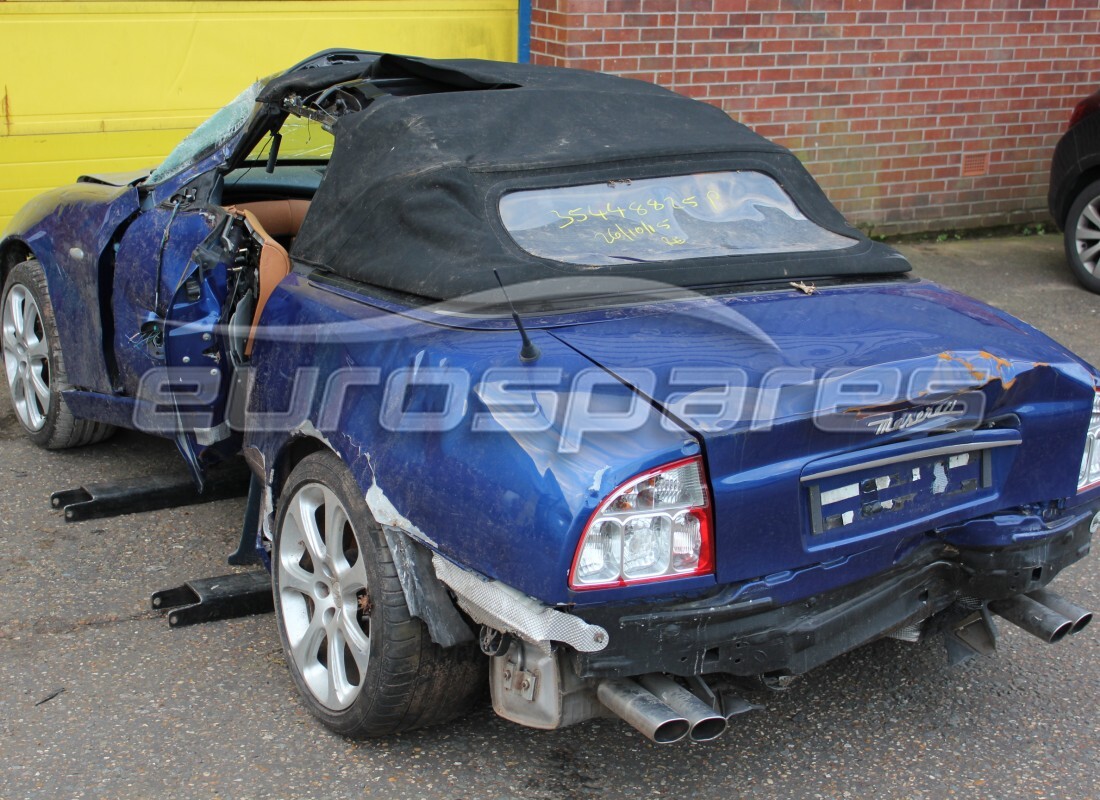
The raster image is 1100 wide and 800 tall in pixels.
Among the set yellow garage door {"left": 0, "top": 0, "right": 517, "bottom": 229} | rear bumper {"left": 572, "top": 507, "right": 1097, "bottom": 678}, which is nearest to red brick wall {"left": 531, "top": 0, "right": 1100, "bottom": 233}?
yellow garage door {"left": 0, "top": 0, "right": 517, "bottom": 229}

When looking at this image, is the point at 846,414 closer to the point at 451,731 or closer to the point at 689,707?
the point at 689,707

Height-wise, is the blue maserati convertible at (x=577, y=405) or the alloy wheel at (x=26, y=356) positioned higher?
the blue maserati convertible at (x=577, y=405)

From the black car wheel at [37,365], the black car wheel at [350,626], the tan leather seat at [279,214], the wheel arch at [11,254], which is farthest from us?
the wheel arch at [11,254]

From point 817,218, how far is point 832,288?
1.78 ft

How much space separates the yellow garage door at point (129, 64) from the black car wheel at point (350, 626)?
445 cm

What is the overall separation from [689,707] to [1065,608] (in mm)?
1243

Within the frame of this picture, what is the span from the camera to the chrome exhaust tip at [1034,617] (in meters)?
3.28

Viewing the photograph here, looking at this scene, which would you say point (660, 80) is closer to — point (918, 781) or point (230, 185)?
point (230, 185)

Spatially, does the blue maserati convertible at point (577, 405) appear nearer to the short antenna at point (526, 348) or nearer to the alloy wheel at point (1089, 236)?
the short antenna at point (526, 348)

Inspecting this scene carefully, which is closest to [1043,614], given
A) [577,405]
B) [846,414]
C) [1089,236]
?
[846,414]

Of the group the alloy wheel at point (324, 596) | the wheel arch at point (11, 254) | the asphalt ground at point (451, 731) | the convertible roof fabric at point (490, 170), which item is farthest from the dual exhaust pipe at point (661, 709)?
the wheel arch at point (11, 254)

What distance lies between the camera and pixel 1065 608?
3.36m

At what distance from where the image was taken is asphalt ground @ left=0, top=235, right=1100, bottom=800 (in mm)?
3152

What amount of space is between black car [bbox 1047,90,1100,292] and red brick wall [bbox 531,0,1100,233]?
1178 millimetres
